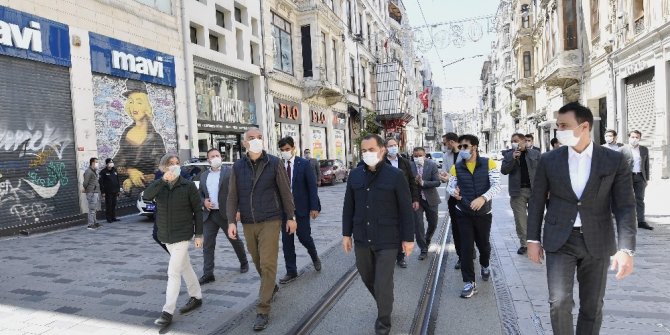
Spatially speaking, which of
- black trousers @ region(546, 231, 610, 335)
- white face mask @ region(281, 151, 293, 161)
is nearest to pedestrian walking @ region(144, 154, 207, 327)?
white face mask @ region(281, 151, 293, 161)

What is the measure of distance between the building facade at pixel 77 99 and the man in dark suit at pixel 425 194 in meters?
6.34

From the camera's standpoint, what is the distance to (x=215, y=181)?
20.4 feet

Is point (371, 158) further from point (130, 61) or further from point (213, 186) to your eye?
point (130, 61)

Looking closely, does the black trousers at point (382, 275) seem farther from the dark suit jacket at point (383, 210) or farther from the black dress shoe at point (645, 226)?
the black dress shoe at point (645, 226)

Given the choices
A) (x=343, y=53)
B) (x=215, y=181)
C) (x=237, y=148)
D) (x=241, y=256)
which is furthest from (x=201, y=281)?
(x=343, y=53)

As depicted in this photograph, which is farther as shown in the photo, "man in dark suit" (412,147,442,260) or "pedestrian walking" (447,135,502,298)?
"man in dark suit" (412,147,442,260)

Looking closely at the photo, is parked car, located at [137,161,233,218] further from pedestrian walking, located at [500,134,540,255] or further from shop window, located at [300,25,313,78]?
shop window, located at [300,25,313,78]

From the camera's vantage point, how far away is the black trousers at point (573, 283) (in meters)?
3.02

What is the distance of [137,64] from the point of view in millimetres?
14492

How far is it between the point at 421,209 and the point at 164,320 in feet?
14.1

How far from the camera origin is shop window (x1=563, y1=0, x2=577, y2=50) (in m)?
24.7

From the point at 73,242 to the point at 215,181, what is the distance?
17.2ft

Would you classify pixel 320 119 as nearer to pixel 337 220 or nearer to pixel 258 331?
pixel 337 220

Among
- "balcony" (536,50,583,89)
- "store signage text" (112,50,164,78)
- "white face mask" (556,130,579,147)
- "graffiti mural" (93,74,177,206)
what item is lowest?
"white face mask" (556,130,579,147)
